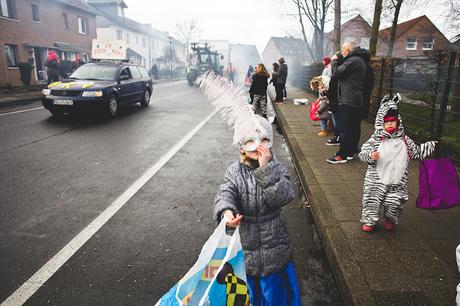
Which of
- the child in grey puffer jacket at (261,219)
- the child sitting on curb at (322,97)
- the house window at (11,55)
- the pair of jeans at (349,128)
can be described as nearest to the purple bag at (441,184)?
the child in grey puffer jacket at (261,219)

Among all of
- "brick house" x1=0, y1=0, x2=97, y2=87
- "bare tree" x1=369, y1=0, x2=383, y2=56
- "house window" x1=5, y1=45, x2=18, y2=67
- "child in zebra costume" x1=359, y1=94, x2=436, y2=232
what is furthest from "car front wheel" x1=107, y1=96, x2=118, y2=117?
"house window" x1=5, y1=45, x2=18, y2=67

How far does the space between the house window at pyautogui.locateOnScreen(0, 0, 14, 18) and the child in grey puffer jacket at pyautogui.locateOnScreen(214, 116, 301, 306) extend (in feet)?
93.3

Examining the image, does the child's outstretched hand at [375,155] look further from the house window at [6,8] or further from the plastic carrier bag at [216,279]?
the house window at [6,8]

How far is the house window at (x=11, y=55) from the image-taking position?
2438cm

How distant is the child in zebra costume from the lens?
316 cm

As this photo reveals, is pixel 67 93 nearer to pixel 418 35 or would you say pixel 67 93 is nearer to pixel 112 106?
pixel 112 106

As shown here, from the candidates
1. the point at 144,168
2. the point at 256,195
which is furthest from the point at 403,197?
the point at 144,168

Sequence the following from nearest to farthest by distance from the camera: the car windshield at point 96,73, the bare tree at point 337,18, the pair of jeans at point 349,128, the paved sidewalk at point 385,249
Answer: the paved sidewalk at point 385,249
the pair of jeans at point 349,128
the car windshield at point 96,73
the bare tree at point 337,18

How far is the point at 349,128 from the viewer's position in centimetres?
598

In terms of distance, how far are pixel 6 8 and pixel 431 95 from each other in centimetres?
2801

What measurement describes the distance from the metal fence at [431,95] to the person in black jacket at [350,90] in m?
1.29

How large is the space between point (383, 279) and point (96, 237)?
273 cm

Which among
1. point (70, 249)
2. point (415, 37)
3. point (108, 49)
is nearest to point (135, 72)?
point (108, 49)

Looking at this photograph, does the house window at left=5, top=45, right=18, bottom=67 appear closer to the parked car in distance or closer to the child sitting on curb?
the parked car in distance
